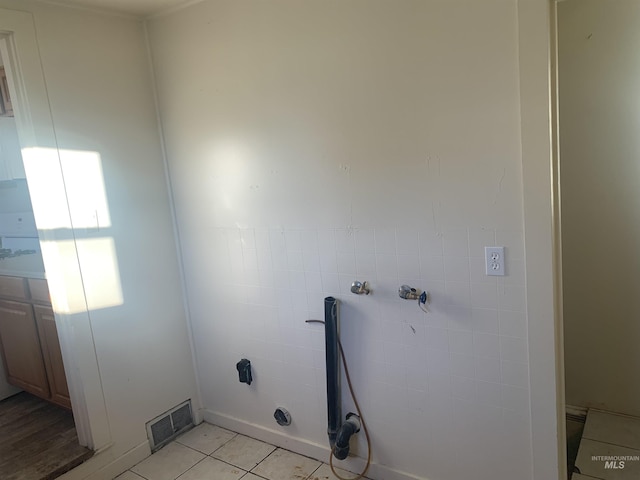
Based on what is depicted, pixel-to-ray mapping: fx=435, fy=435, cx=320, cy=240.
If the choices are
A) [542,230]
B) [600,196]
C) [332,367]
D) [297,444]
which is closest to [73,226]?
[332,367]

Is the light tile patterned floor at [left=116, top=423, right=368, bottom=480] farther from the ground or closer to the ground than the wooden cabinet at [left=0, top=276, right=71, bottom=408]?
closer to the ground

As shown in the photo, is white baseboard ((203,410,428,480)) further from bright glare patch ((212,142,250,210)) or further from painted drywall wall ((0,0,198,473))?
bright glare patch ((212,142,250,210))

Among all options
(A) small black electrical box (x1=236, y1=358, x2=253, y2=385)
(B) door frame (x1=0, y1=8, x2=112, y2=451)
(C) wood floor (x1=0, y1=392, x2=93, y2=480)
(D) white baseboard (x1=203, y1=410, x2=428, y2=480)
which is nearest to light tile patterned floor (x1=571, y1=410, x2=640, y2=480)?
(D) white baseboard (x1=203, y1=410, x2=428, y2=480)

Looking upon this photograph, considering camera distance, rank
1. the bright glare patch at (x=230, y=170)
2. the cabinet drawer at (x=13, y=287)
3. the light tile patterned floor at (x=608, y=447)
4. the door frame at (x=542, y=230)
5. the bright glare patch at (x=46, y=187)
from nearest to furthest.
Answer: the door frame at (x=542, y=230) → the light tile patterned floor at (x=608, y=447) → the bright glare patch at (x=46, y=187) → the bright glare patch at (x=230, y=170) → the cabinet drawer at (x=13, y=287)

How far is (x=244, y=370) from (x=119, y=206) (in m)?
1.20

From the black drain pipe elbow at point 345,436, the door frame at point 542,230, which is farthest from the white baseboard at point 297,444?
the door frame at point 542,230

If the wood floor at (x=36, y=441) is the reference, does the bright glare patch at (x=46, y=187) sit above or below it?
above

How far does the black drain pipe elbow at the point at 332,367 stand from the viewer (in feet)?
7.09

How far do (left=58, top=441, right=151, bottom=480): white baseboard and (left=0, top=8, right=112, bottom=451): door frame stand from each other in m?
0.07

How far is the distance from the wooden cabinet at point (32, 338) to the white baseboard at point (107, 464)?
484 mm

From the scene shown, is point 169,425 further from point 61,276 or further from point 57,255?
point 57,255

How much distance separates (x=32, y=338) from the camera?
2816 millimetres

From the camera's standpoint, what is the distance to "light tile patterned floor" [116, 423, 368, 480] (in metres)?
2.35

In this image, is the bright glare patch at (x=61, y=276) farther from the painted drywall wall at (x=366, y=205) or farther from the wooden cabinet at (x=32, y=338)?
the painted drywall wall at (x=366, y=205)
